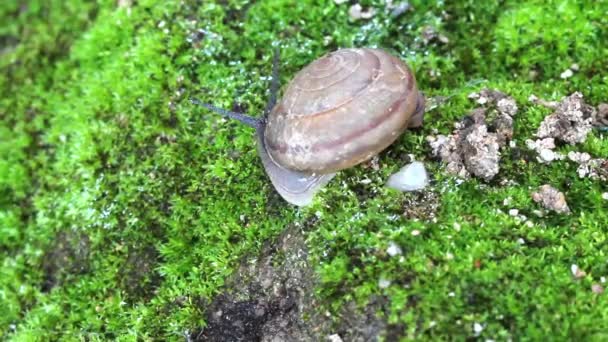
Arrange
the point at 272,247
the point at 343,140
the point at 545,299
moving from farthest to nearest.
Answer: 1. the point at 272,247
2. the point at 343,140
3. the point at 545,299

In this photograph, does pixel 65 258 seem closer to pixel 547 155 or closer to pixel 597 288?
pixel 547 155

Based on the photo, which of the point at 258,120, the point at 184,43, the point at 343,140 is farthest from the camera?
the point at 184,43

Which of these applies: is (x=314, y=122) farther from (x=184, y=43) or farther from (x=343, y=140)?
(x=184, y=43)

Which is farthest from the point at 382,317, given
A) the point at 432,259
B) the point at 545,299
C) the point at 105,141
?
the point at 105,141

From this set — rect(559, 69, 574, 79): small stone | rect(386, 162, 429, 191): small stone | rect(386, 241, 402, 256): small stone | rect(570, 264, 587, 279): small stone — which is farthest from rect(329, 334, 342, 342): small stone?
rect(559, 69, 574, 79): small stone

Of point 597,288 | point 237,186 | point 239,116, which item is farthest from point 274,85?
point 597,288

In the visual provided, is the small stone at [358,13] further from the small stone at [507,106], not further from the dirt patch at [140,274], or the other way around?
the dirt patch at [140,274]
